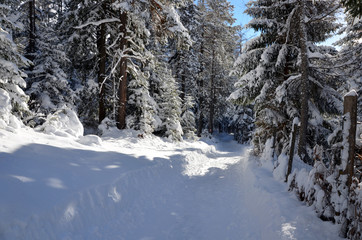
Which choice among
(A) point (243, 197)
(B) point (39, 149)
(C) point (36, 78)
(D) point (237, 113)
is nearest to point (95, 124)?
(C) point (36, 78)

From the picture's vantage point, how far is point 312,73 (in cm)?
939

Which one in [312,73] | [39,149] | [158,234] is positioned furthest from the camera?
[312,73]

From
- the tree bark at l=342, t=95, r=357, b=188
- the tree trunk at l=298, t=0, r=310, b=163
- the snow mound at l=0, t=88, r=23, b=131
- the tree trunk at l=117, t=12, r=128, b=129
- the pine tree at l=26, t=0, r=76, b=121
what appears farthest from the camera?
the tree trunk at l=117, t=12, r=128, b=129

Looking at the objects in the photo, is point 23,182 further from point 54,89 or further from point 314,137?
point 314,137

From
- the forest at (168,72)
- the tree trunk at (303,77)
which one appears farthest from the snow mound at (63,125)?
the tree trunk at (303,77)

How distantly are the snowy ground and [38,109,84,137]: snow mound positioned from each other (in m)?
0.73

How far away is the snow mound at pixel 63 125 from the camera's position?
7.41 m

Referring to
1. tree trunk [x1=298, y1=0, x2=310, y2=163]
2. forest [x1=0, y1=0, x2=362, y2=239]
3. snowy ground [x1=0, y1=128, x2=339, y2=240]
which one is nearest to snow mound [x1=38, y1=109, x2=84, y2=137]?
forest [x1=0, y1=0, x2=362, y2=239]

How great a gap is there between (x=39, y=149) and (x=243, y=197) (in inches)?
236

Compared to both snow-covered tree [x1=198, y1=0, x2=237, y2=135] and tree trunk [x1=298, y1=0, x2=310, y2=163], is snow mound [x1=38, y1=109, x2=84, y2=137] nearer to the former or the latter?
tree trunk [x1=298, y1=0, x2=310, y2=163]

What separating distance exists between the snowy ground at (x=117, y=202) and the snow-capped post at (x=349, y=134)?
1.13 m

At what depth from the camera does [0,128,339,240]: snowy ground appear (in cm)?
329

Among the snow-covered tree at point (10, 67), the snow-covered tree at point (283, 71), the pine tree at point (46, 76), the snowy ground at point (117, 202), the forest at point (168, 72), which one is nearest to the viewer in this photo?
the snowy ground at point (117, 202)

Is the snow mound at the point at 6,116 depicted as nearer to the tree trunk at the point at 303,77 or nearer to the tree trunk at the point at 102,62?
the tree trunk at the point at 102,62
